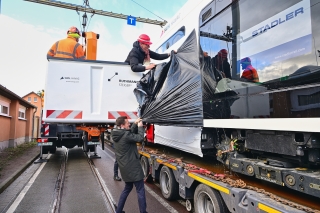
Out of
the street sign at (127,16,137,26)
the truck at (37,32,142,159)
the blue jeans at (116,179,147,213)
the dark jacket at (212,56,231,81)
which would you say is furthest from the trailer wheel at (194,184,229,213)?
the street sign at (127,16,137,26)

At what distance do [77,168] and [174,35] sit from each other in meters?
5.54

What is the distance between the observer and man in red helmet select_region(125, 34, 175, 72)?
4.89m

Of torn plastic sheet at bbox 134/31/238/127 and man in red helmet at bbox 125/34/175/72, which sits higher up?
man in red helmet at bbox 125/34/175/72

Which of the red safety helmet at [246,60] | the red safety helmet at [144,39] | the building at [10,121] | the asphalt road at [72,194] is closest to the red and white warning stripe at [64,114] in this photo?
the asphalt road at [72,194]

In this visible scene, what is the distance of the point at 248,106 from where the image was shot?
8.54 ft

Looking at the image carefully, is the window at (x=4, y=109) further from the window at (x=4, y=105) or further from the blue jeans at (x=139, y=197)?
the blue jeans at (x=139, y=197)

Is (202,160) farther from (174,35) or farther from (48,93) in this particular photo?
(48,93)

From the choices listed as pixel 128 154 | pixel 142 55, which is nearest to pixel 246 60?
pixel 128 154

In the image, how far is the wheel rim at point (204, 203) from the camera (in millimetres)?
3297

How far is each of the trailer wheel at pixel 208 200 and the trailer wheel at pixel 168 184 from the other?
0.88 m

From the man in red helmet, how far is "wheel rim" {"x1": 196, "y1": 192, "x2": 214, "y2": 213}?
259 cm

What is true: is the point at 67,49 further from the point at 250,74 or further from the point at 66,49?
the point at 250,74

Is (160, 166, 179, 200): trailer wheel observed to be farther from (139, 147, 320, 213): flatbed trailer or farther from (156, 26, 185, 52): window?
(156, 26, 185, 52): window

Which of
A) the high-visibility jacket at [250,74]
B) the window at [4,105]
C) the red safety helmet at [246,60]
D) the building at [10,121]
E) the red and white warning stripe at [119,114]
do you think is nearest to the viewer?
the high-visibility jacket at [250,74]
